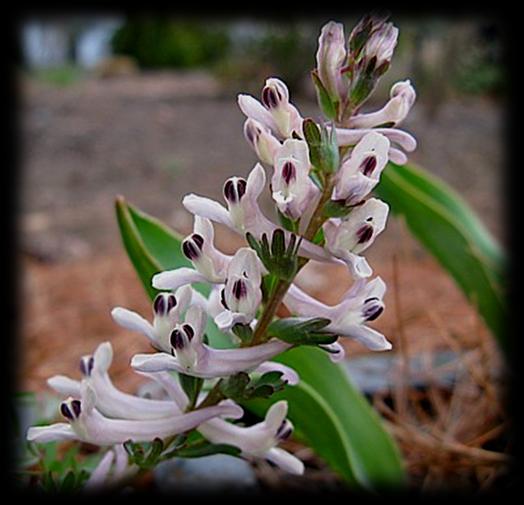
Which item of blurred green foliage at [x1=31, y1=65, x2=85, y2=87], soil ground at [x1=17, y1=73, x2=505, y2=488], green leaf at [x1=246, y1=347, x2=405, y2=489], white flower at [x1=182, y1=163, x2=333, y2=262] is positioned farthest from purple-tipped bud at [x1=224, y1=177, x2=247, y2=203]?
blurred green foliage at [x1=31, y1=65, x2=85, y2=87]

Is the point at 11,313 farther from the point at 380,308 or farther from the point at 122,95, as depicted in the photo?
the point at 122,95

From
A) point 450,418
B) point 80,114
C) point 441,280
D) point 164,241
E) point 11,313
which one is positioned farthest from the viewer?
point 80,114

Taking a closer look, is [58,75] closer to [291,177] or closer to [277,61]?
[277,61]

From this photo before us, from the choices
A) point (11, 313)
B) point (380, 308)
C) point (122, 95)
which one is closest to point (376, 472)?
point (380, 308)

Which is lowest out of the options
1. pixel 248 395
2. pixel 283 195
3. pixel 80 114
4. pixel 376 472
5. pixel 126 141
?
pixel 376 472

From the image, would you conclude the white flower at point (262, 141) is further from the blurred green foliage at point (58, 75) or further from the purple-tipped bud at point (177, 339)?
the blurred green foliage at point (58, 75)

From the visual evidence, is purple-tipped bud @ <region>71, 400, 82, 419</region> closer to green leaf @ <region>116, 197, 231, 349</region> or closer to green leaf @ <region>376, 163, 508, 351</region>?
green leaf @ <region>116, 197, 231, 349</region>

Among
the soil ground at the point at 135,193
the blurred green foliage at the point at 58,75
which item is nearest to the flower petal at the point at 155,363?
the soil ground at the point at 135,193

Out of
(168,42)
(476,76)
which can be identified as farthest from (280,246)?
(168,42)
